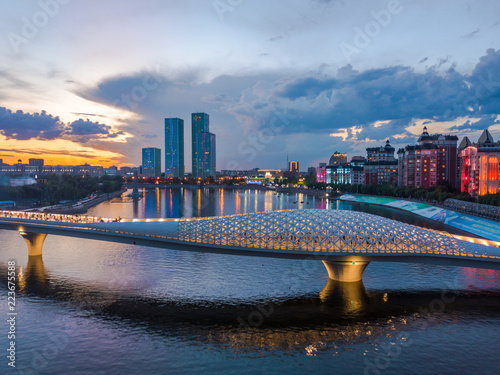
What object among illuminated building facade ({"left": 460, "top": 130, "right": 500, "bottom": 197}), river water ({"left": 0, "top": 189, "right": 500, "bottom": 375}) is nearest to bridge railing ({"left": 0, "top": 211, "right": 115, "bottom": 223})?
river water ({"left": 0, "top": 189, "right": 500, "bottom": 375})

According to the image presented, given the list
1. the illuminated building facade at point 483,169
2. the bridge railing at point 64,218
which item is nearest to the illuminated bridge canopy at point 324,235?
the bridge railing at point 64,218

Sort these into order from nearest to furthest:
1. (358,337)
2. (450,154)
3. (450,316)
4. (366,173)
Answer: (358,337)
(450,316)
(450,154)
(366,173)

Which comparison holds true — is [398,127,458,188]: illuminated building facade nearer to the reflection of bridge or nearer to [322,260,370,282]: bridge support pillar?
the reflection of bridge

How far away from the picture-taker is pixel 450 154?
13650 centimetres

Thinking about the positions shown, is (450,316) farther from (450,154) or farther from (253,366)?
(450,154)

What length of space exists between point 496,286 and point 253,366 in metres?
29.7

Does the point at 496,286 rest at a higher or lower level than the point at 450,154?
lower

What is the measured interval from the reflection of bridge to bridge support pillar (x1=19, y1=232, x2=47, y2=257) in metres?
11.4

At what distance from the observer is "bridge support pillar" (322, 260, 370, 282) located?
36812 millimetres

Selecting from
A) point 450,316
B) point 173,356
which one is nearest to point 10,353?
point 173,356

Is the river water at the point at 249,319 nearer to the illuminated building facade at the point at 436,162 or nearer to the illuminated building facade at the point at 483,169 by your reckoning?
the illuminated building facade at the point at 483,169

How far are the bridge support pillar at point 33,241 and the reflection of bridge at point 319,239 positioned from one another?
37.5 feet

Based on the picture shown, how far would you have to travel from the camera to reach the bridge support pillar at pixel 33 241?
158 ft

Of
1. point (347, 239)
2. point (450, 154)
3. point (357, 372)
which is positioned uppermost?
point (450, 154)
